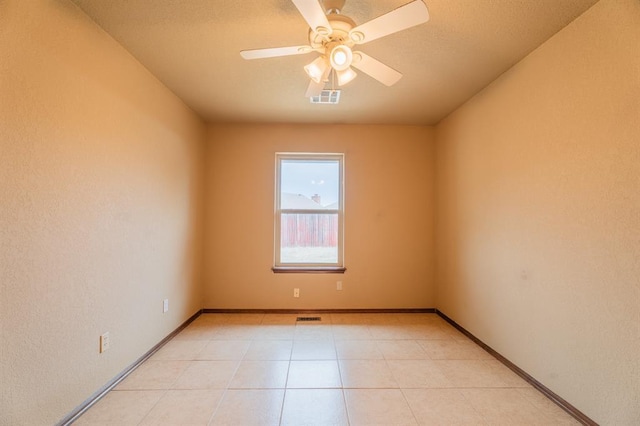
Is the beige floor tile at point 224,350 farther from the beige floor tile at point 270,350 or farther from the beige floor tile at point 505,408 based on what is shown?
the beige floor tile at point 505,408

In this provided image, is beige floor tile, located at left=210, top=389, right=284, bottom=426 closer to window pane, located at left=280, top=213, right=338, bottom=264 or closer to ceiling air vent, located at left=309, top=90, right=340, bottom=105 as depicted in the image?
window pane, located at left=280, top=213, right=338, bottom=264

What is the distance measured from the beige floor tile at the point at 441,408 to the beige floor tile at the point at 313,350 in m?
0.76

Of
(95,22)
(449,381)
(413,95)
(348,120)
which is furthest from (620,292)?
(95,22)

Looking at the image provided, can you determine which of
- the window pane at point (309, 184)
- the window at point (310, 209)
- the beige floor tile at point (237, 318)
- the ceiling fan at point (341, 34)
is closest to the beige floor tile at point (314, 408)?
the beige floor tile at point (237, 318)

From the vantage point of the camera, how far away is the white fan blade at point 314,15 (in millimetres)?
1325

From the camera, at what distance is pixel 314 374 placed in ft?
7.38

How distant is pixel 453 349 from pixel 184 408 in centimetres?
226

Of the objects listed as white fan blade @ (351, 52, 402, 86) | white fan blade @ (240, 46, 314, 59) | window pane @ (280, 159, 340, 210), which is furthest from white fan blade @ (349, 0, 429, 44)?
window pane @ (280, 159, 340, 210)

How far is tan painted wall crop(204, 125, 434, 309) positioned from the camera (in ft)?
12.3

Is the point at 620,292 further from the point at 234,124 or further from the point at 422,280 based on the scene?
the point at 234,124

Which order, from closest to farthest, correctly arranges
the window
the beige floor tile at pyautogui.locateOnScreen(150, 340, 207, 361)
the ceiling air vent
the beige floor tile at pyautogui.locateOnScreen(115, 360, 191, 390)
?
1. the beige floor tile at pyautogui.locateOnScreen(115, 360, 191, 390)
2. the beige floor tile at pyautogui.locateOnScreen(150, 340, 207, 361)
3. the ceiling air vent
4. the window

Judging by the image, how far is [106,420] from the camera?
67.7 inches

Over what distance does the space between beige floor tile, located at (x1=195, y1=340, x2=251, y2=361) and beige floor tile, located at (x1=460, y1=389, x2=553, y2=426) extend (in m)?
1.82

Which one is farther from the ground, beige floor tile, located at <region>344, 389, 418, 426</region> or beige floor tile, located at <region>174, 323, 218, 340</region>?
beige floor tile, located at <region>174, 323, 218, 340</region>
